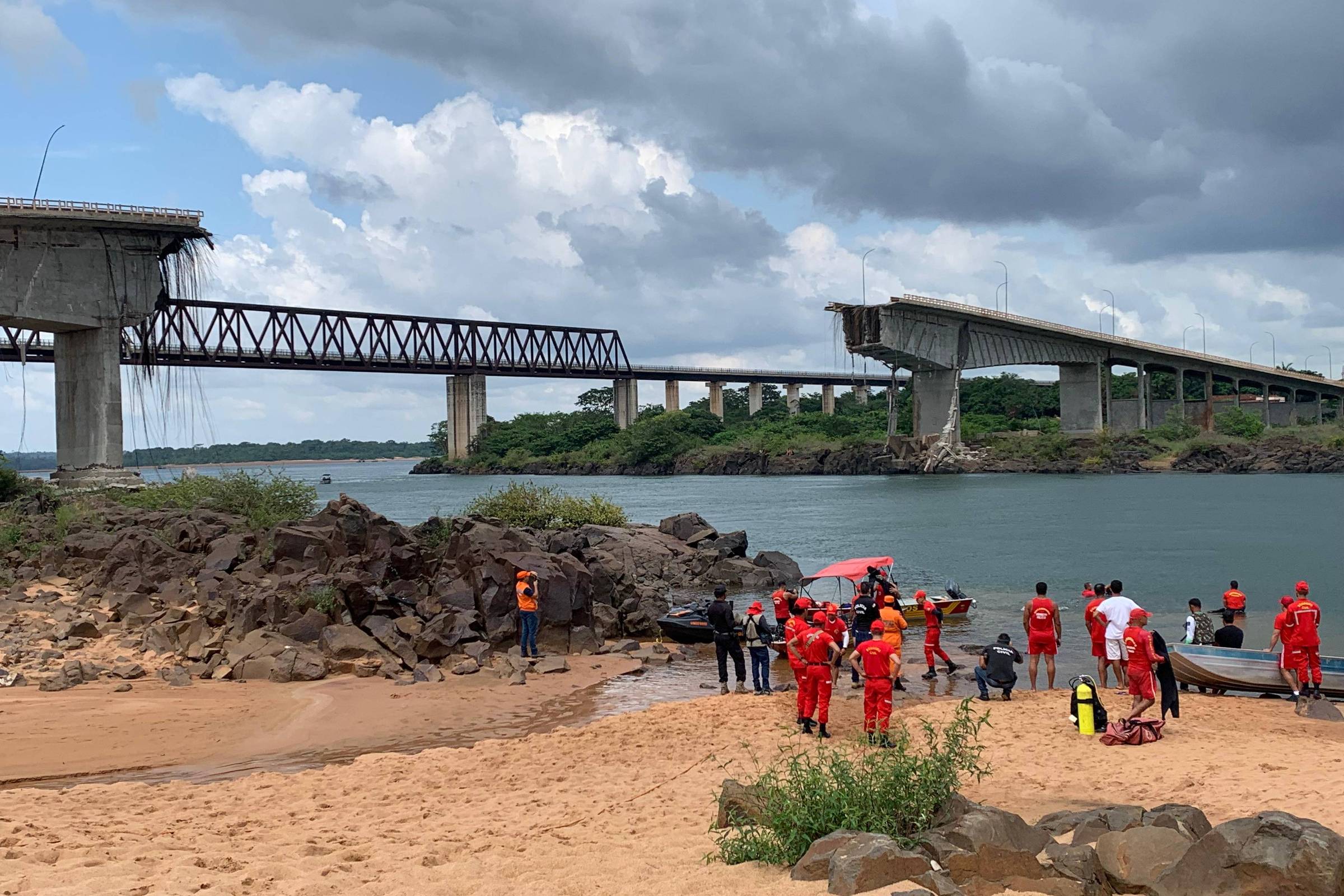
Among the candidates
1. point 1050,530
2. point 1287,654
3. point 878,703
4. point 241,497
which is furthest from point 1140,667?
point 1050,530

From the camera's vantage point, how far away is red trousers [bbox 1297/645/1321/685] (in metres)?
16.6

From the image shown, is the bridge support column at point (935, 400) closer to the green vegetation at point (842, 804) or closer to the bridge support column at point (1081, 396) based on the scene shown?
the bridge support column at point (1081, 396)

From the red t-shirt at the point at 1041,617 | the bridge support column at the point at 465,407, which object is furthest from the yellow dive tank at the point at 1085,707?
the bridge support column at the point at 465,407

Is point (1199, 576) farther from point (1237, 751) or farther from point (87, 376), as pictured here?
point (87, 376)

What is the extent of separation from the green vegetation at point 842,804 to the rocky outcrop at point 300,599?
11090 mm

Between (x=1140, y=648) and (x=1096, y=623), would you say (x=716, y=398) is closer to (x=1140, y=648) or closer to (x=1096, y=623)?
(x=1096, y=623)

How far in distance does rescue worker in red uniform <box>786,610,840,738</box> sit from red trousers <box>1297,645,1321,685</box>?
26.9 ft

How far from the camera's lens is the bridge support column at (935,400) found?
97.4 m

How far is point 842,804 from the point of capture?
9.01 m

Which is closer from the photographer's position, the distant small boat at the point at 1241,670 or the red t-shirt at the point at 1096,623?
the red t-shirt at the point at 1096,623

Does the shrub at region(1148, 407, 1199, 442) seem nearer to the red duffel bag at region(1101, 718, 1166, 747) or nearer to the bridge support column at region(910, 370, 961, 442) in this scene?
the bridge support column at region(910, 370, 961, 442)

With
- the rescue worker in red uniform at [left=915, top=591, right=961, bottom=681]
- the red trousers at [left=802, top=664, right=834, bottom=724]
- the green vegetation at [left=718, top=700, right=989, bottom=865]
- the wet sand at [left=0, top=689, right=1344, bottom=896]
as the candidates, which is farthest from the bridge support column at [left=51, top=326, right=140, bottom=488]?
the green vegetation at [left=718, top=700, right=989, bottom=865]

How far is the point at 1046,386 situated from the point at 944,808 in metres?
142

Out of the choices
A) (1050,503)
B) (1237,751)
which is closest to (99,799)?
(1237,751)
